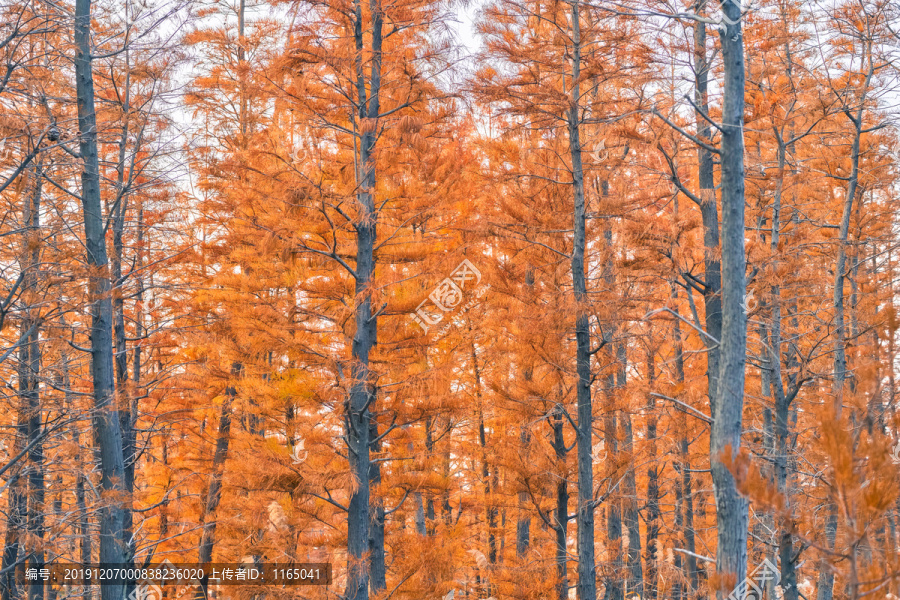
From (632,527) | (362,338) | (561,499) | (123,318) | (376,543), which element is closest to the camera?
(362,338)

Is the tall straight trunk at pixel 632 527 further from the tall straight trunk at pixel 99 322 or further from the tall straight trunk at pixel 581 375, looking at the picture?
the tall straight trunk at pixel 99 322

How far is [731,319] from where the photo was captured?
15.0 feet

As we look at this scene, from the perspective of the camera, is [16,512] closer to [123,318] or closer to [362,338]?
[123,318]

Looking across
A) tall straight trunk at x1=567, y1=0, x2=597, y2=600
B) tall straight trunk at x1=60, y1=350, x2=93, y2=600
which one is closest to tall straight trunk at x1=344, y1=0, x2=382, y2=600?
tall straight trunk at x1=567, y1=0, x2=597, y2=600

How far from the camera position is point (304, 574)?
990 cm

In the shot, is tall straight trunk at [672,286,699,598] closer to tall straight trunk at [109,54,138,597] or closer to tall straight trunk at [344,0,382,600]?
tall straight trunk at [344,0,382,600]

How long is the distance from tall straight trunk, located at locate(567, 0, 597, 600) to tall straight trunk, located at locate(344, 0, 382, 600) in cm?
264

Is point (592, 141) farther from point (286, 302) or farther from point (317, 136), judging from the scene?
point (286, 302)

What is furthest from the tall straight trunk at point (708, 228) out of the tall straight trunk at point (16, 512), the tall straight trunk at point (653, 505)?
the tall straight trunk at point (16, 512)

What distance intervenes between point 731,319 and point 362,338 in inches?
173

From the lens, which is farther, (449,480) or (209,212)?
(209,212)

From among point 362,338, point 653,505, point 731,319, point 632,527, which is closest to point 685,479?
point 653,505

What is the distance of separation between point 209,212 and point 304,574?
A: 7061 millimetres

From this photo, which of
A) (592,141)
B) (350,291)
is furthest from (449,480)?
(592,141)
